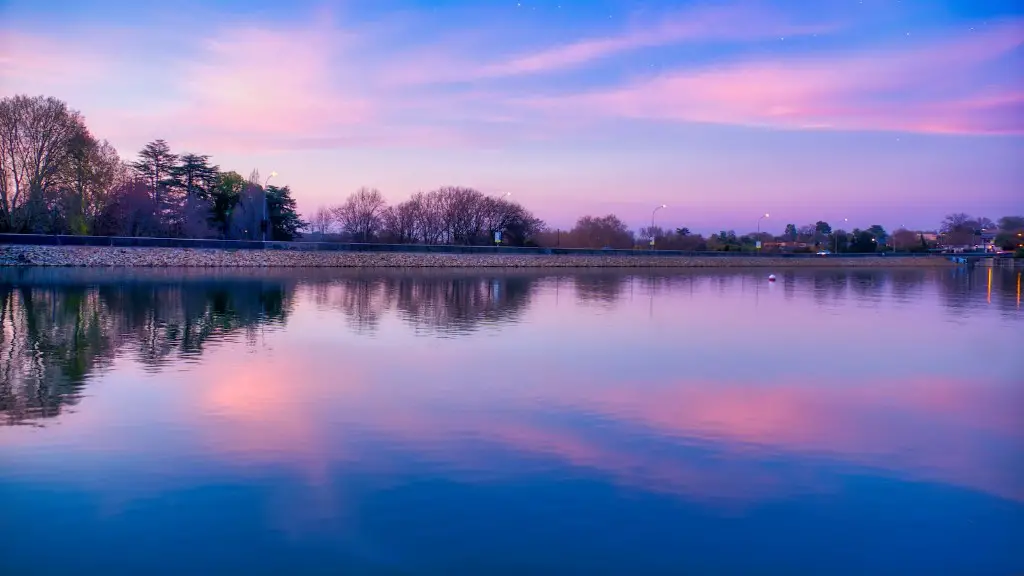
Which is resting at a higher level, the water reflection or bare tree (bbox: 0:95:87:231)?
bare tree (bbox: 0:95:87:231)

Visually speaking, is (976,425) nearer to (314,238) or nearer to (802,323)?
(802,323)

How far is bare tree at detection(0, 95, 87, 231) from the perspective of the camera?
207 feet

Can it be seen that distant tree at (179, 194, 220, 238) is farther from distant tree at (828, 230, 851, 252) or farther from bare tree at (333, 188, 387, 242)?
distant tree at (828, 230, 851, 252)

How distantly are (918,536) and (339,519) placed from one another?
609 centimetres

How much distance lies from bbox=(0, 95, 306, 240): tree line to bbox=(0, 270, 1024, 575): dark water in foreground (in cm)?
4861

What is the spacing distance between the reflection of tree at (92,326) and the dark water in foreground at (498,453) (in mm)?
138

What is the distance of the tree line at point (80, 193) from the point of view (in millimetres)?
63656

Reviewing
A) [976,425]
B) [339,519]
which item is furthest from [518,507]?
[976,425]

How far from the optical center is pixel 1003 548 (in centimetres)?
787

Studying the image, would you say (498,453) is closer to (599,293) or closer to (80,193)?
(599,293)

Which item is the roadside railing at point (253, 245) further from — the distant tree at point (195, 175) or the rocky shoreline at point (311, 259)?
the distant tree at point (195, 175)

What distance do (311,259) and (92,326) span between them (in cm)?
4896

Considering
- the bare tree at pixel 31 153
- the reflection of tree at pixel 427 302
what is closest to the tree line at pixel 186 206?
the bare tree at pixel 31 153

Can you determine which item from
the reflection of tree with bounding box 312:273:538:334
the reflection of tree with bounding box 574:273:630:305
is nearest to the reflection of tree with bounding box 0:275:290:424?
the reflection of tree with bounding box 312:273:538:334
